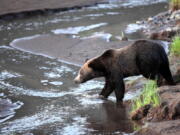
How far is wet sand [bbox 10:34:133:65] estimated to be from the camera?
14.1 m

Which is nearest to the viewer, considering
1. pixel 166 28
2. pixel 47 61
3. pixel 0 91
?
pixel 0 91

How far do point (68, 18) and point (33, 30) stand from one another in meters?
1.97

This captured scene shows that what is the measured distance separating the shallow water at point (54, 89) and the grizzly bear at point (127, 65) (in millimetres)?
351

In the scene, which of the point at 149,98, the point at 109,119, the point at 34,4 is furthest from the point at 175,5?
the point at 149,98

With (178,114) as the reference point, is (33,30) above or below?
below

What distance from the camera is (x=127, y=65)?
967cm

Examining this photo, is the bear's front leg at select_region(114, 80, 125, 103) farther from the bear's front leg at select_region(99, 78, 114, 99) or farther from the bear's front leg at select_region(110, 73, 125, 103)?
the bear's front leg at select_region(99, 78, 114, 99)

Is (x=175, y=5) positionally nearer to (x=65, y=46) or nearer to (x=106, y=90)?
(x=65, y=46)

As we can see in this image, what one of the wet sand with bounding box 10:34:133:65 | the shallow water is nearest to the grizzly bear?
the shallow water

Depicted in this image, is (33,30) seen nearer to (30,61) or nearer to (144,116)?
(30,61)

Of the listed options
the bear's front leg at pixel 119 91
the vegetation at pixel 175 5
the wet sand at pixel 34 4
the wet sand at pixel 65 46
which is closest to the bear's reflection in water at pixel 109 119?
the bear's front leg at pixel 119 91

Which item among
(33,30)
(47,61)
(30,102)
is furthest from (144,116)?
(33,30)

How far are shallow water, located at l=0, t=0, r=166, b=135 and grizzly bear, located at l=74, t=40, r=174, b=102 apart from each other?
1.15 ft

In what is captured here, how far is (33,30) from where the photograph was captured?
18203mm
